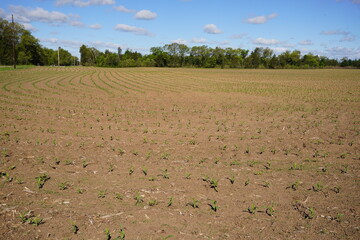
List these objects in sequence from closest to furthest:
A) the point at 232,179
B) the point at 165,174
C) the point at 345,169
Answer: the point at 232,179, the point at 165,174, the point at 345,169

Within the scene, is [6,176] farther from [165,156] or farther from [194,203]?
[194,203]

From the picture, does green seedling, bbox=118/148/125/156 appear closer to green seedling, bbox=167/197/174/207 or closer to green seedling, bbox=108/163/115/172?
green seedling, bbox=108/163/115/172

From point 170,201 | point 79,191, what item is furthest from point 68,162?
point 170,201

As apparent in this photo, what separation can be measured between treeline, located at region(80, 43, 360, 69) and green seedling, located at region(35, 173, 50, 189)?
108 meters

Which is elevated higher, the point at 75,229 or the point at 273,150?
the point at 273,150

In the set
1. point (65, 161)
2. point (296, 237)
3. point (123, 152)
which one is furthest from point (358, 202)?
point (65, 161)

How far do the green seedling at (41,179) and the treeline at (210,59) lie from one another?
10819cm

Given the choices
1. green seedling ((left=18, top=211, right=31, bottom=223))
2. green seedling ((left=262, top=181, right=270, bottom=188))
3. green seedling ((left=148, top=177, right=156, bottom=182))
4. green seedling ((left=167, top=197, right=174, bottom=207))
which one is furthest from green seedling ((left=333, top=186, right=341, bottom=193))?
green seedling ((left=18, top=211, right=31, bottom=223))

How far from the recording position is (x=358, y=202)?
5309mm

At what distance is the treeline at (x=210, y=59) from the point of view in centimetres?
11544

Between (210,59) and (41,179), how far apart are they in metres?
123

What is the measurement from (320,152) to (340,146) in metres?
1.29

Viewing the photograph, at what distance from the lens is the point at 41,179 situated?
19.7 feet

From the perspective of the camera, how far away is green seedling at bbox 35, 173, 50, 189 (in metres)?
5.72
